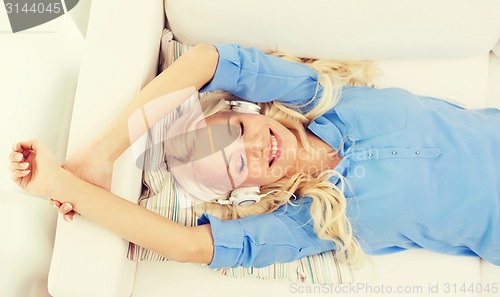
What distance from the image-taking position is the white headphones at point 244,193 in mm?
1159

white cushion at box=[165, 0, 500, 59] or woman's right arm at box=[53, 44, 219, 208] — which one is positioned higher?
white cushion at box=[165, 0, 500, 59]

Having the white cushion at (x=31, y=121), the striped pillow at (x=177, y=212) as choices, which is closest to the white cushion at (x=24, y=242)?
the white cushion at (x=31, y=121)

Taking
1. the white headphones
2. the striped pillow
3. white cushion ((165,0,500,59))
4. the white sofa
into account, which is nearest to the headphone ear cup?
the white headphones

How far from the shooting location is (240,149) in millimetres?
1116

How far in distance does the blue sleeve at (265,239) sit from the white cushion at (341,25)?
429 millimetres

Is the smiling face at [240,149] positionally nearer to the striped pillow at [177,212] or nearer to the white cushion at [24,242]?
the striped pillow at [177,212]

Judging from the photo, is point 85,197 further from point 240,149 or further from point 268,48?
point 268,48

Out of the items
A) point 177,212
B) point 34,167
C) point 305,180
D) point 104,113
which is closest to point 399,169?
point 305,180

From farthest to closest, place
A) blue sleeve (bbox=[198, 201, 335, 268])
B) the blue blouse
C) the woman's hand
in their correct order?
1. the blue blouse
2. blue sleeve (bbox=[198, 201, 335, 268])
3. the woman's hand

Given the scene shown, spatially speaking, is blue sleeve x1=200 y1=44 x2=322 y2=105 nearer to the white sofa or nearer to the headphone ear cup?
the white sofa

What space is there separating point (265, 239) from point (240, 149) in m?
0.22

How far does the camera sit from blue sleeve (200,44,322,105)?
3.72 ft

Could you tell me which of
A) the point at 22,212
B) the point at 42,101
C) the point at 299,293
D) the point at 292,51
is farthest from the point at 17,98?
the point at 299,293

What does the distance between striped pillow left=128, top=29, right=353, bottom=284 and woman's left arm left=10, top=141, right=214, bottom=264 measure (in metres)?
0.12
